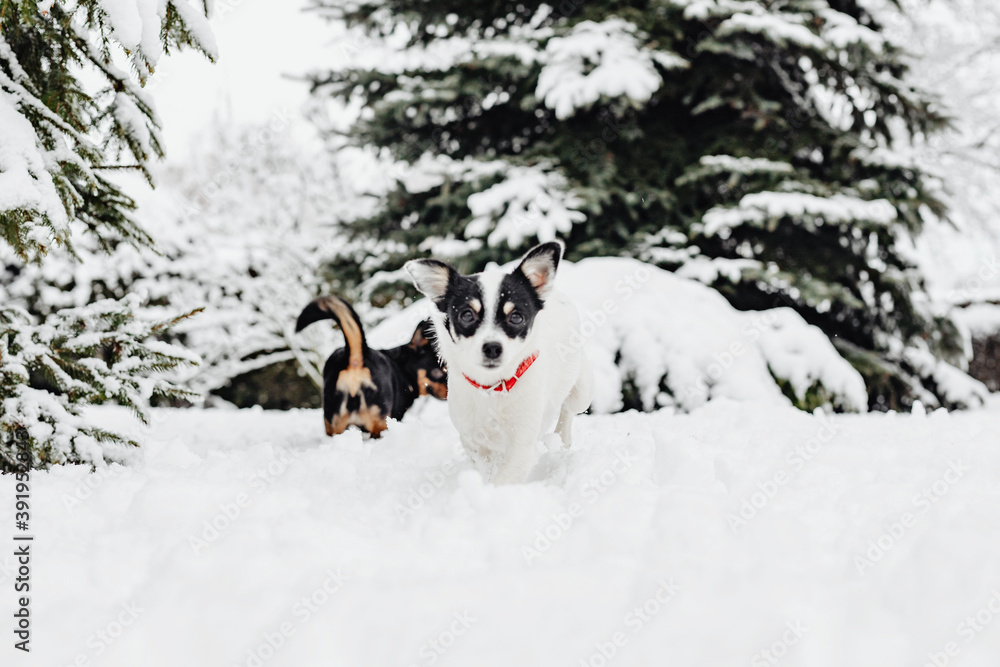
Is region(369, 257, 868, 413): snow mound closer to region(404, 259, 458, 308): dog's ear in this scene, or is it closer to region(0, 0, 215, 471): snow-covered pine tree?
region(404, 259, 458, 308): dog's ear

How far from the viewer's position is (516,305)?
8.71 ft

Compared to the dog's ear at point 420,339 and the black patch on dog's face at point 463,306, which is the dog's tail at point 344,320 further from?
the black patch on dog's face at point 463,306

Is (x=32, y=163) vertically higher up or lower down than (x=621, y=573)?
higher up

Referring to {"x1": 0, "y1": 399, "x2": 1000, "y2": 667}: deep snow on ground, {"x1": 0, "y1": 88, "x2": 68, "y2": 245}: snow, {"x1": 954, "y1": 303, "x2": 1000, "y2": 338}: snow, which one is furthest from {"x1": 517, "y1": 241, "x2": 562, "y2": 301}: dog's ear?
{"x1": 954, "y1": 303, "x2": 1000, "y2": 338}: snow

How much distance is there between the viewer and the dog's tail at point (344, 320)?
348 centimetres

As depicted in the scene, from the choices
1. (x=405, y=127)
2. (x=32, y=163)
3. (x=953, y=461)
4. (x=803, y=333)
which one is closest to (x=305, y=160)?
(x=405, y=127)

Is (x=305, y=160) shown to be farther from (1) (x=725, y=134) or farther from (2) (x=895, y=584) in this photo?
(2) (x=895, y=584)

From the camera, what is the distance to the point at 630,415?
4336 mm

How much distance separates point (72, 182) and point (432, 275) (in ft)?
Answer: 5.35

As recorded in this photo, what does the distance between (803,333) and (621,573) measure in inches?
180

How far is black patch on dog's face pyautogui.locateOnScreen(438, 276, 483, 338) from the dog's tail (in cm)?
84

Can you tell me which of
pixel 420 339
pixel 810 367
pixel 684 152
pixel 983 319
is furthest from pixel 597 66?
pixel 983 319

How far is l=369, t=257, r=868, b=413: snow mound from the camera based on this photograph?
16.8 ft

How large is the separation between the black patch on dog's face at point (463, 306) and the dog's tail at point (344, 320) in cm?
84
